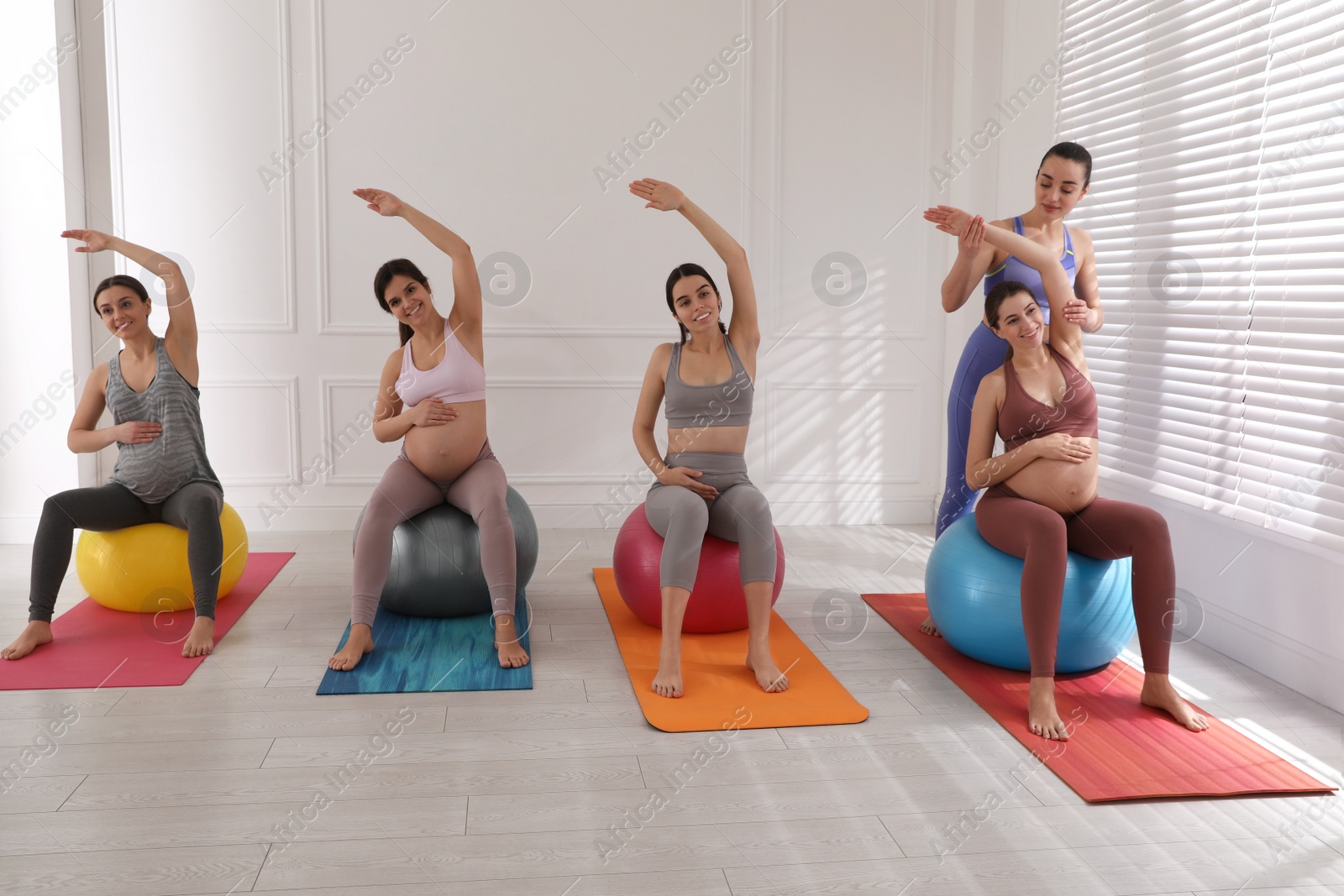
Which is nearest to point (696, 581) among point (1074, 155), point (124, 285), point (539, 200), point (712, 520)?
point (712, 520)

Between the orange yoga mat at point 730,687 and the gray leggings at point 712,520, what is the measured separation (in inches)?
10.4

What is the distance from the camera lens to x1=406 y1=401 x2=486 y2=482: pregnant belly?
10.1ft

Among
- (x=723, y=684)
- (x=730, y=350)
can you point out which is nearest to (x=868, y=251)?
(x=730, y=350)

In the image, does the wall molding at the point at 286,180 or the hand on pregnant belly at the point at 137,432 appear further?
the wall molding at the point at 286,180

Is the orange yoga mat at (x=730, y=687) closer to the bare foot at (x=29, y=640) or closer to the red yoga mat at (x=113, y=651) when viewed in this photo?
the red yoga mat at (x=113, y=651)

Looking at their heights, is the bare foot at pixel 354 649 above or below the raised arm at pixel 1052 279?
below

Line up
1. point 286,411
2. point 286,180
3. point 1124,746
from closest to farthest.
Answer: point 1124,746 → point 286,180 → point 286,411

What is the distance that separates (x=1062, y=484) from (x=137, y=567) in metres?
2.86

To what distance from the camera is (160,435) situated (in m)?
3.12

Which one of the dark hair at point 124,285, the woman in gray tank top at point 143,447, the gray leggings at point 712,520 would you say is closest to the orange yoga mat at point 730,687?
the gray leggings at point 712,520

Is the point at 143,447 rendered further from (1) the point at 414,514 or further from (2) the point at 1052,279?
(2) the point at 1052,279

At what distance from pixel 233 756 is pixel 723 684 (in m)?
1.27

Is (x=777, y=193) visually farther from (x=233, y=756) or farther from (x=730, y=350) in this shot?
(x=233, y=756)

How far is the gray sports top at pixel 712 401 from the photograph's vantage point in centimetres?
296
